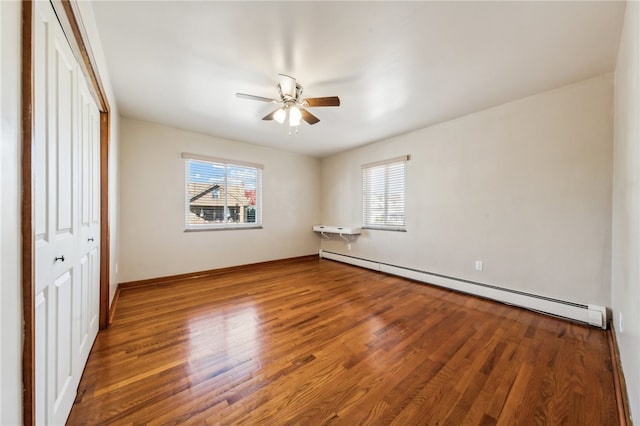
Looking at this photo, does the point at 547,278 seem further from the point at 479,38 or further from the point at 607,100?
the point at 479,38

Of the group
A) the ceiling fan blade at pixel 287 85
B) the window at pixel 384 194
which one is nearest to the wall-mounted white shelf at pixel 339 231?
the window at pixel 384 194

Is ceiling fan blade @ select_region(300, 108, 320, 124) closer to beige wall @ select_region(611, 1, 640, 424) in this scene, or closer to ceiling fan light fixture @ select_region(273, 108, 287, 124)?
ceiling fan light fixture @ select_region(273, 108, 287, 124)

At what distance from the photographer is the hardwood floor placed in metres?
1.36

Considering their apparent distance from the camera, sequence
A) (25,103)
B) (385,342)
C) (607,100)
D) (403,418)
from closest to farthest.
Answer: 1. (25,103)
2. (403,418)
3. (385,342)
4. (607,100)

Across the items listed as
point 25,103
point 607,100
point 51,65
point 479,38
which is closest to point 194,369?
point 25,103

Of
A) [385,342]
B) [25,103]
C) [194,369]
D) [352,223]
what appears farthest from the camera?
[352,223]

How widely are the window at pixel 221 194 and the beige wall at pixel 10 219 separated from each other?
11.5 feet

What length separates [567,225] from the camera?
2.54 meters

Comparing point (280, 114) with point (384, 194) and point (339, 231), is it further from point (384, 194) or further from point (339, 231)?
point (339, 231)

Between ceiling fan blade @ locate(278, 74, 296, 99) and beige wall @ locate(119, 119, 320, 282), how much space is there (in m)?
2.44

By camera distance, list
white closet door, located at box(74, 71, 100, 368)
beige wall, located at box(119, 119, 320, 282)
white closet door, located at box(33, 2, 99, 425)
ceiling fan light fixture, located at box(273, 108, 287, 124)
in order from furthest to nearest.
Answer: beige wall, located at box(119, 119, 320, 282), ceiling fan light fixture, located at box(273, 108, 287, 124), white closet door, located at box(74, 71, 100, 368), white closet door, located at box(33, 2, 99, 425)

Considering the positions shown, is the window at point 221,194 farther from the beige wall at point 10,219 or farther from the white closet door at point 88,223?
the beige wall at point 10,219

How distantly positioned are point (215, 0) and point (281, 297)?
2.98 meters

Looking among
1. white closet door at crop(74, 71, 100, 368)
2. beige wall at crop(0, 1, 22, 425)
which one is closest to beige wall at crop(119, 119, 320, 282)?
white closet door at crop(74, 71, 100, 368)
